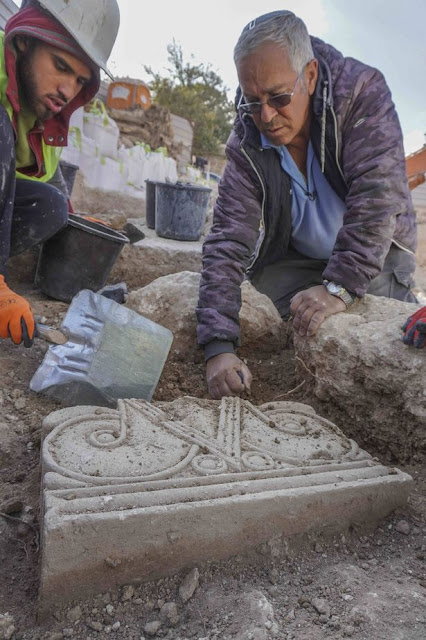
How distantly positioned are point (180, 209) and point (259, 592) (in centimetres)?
471

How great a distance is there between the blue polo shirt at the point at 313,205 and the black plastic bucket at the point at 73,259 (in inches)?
48.4

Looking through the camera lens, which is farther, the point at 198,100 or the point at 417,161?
the point at 198,100

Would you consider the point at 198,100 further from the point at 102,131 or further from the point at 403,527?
the point at 403,527

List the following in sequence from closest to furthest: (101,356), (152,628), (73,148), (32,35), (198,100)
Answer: (152,628) < (101,356) < (32,35) < (73,148) < (198,100)

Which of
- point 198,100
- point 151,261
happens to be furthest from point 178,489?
point 198,100

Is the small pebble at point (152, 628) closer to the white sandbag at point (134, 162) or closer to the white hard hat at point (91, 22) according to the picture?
the white hard hat at point (91, 22)

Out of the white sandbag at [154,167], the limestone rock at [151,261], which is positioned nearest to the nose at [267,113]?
the limestone rock at [151,261]

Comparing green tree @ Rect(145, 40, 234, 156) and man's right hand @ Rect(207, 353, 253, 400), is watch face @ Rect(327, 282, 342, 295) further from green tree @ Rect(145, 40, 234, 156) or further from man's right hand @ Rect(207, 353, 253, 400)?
green tree @ Rect(145, 40, 234, 156)

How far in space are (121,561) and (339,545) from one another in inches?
25.3

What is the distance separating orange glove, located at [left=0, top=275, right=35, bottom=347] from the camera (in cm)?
214

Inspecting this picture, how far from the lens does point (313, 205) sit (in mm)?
2600

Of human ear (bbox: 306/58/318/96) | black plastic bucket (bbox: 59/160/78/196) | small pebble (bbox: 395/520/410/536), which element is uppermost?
human ear (bbox: 306/58/318/96)

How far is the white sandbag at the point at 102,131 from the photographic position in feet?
22.2

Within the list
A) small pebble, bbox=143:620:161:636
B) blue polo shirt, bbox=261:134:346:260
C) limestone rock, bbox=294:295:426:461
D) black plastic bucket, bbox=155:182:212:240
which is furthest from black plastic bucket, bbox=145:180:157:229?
small pebble, bbox=143:620:161:636
